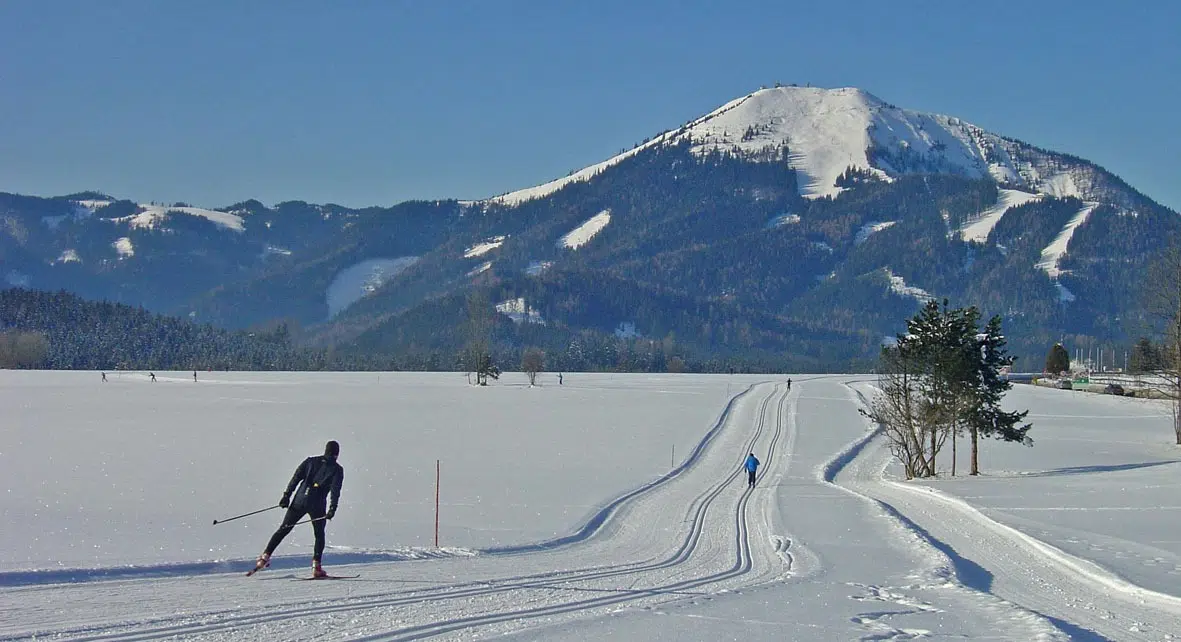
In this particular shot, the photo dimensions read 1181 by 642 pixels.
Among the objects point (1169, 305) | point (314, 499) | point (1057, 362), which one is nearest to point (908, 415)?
point (1169, 305)

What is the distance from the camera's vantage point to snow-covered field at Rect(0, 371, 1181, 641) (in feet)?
35.1

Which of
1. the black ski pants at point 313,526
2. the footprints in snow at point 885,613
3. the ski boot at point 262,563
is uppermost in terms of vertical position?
the black ski pants at point 313,526

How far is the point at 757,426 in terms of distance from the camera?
56812 millimetres

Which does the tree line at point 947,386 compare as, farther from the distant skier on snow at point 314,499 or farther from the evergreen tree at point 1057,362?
the evergreen tree at point 1057,362

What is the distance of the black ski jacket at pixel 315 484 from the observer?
13.0 m

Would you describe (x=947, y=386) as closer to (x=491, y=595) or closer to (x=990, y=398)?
(x=990, y=398)

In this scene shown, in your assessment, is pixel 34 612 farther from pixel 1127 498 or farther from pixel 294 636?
pixel 1127 498

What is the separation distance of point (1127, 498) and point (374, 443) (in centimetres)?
2463

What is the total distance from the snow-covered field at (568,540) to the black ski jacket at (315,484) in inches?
35.3

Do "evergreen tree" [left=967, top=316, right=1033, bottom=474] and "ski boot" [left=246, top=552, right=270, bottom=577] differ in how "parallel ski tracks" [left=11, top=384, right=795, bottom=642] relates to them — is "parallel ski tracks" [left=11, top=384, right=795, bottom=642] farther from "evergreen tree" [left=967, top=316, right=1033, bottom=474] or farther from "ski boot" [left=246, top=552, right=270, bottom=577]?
"evergreen tree" [left=967, top=316, right=1033, bottom=474]

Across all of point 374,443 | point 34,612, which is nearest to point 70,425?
point 374,443

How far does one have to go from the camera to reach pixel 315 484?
13102 mm

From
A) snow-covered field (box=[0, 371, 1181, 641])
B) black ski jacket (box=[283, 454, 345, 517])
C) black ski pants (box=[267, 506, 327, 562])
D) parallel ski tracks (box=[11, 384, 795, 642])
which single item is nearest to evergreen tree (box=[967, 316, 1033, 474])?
snow-covered field (box=[0, 371, 1181, 641])

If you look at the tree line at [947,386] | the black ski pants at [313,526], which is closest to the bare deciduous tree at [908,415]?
the tree line at [947,386]
